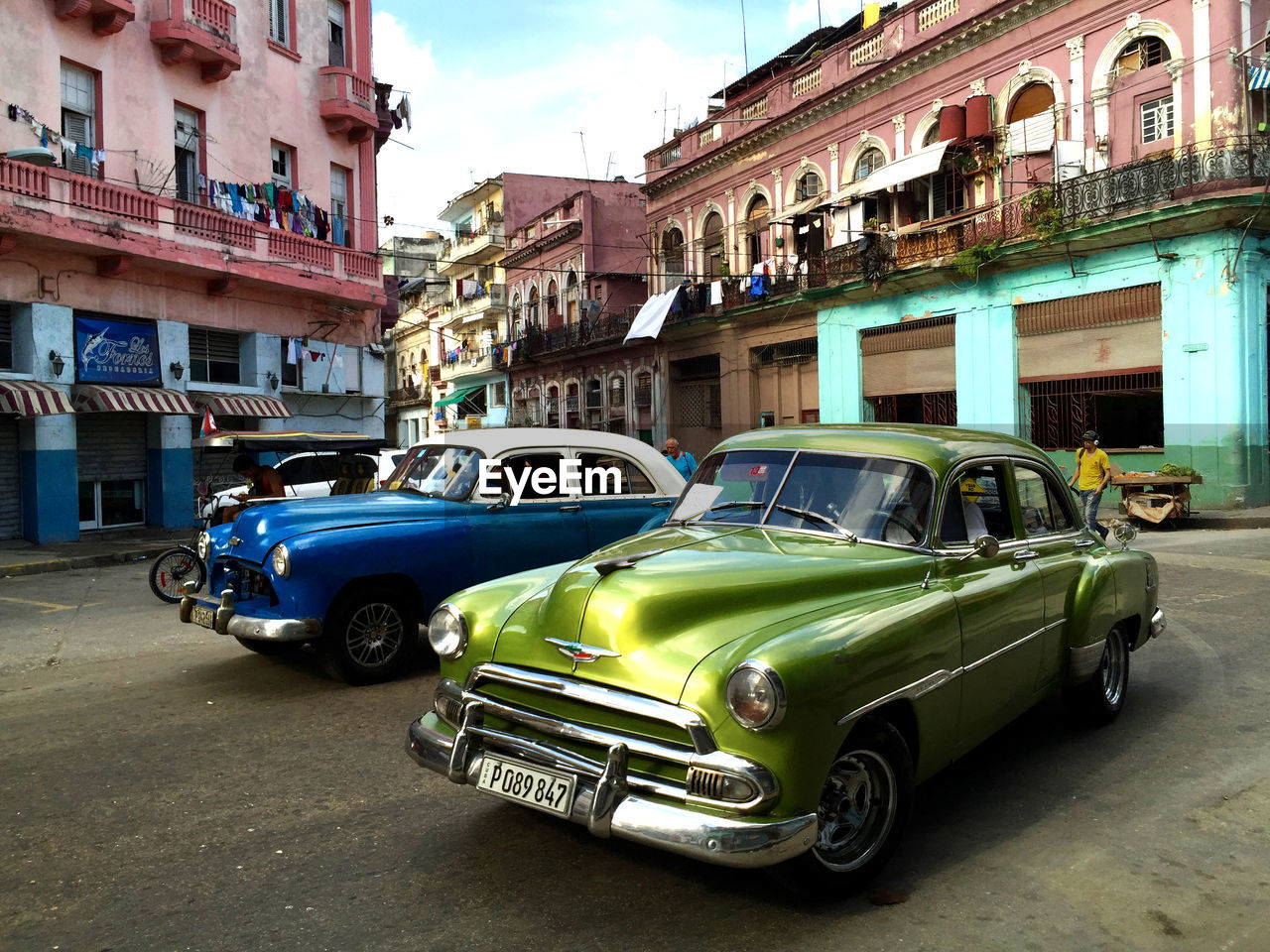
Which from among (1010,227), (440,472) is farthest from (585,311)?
(440,472)

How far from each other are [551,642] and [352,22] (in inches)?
996

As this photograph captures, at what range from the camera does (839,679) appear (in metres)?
3.18

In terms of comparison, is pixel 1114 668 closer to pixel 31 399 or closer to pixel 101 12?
pixel 31 399

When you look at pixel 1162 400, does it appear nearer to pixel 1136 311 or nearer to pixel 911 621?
pixel 1136 311

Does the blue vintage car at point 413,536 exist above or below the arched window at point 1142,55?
below

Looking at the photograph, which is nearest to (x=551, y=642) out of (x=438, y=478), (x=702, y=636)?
(x=702, y=636)

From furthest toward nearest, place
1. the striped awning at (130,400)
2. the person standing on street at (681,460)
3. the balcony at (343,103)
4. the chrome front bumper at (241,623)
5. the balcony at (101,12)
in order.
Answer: the balcony at (343,103) < the striped awning at (130,400) < the balcony at (101,12) < the person standing on street at (681,460) < the chrome front bumper at (241,623)

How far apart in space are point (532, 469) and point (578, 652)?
13.2ft

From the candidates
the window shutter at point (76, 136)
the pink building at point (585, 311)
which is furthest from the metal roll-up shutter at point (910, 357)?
the window shutter at point (76, 136)

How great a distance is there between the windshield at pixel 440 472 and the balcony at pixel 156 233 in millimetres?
12422

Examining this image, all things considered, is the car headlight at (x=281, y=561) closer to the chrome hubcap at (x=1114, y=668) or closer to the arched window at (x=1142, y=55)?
the chrome hubcap at (x=1114, y=668)

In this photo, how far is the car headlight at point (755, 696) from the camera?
3.00 meters

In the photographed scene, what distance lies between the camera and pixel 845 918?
323 centimetres

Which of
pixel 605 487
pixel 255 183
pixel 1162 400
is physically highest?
pixel 255 183
